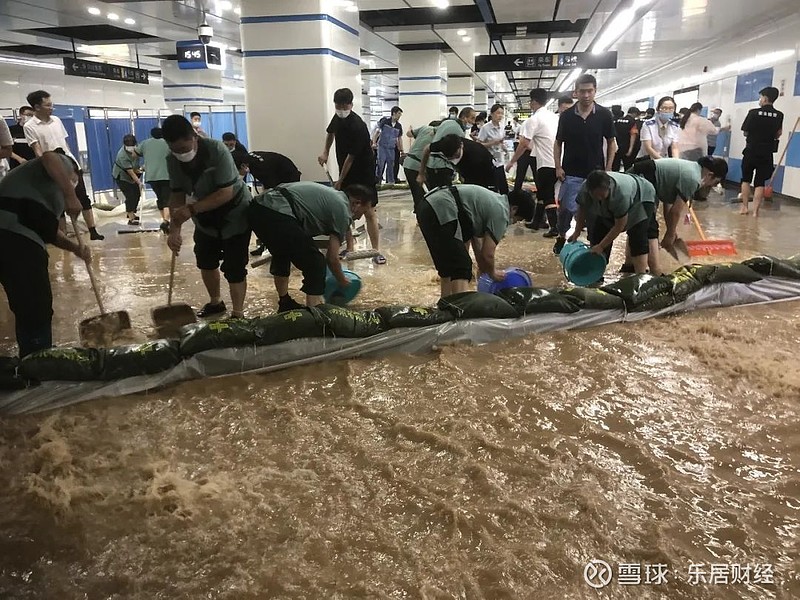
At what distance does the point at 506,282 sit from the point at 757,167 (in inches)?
243

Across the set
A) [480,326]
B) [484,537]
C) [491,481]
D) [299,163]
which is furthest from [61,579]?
[299,163]

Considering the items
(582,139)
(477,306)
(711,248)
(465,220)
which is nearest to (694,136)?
(711,248)

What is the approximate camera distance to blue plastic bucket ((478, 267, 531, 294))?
4.53 metres

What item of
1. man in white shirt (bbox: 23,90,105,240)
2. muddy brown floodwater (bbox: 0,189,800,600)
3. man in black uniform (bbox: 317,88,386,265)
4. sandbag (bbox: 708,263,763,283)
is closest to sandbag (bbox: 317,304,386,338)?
muddy brown floodwater (bbox: 0,189,800,600)

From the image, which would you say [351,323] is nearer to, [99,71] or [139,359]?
[139,359]

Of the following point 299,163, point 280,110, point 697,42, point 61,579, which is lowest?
point 61,579

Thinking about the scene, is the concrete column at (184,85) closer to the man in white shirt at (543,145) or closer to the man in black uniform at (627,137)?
the man in black uniform at (627,137)

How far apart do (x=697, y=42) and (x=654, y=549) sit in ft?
52.5

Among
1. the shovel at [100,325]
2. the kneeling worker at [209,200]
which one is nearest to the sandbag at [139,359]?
the shovel at [100,325]

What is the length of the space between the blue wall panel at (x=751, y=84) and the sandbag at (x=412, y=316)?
10696 mm

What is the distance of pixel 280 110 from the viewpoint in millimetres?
6930

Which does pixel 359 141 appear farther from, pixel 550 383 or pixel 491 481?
pixel 491 481

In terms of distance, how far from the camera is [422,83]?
15.4 metres

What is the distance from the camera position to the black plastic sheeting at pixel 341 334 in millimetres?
3199
